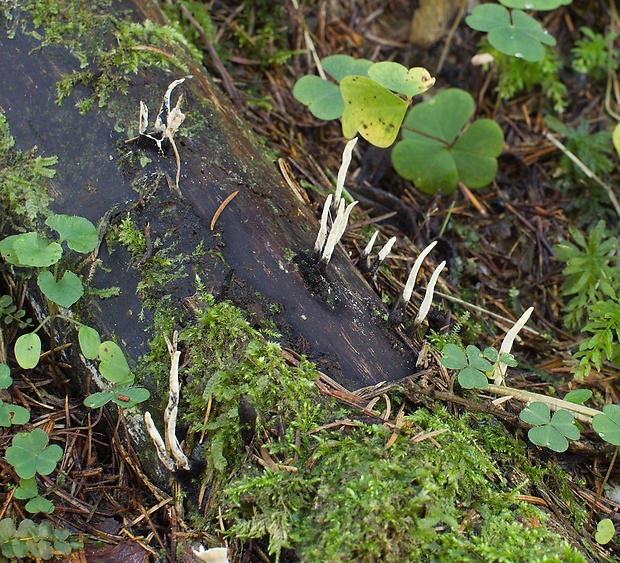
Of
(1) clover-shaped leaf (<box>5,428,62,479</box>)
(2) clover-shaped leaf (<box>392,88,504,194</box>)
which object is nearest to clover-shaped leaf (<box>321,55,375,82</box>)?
(2) clover-shaped leaf (<box>392,88,504,194</box>)

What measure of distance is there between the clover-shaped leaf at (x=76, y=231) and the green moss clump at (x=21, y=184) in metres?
0.27

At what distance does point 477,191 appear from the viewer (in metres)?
3.72

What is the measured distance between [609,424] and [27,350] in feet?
6.95

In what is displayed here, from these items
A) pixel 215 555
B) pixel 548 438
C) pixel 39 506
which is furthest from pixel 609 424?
pixel 39 506

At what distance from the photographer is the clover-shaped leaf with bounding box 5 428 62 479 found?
77.3 inches

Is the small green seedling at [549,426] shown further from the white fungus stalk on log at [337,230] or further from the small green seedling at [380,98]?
the small green seedling at [380,98]

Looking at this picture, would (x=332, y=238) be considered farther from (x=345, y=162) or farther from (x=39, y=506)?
(x=39, y=506)

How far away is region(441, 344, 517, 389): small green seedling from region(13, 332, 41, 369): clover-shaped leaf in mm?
1455

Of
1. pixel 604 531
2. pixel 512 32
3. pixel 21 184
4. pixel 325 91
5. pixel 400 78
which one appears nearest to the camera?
pixel 604 531

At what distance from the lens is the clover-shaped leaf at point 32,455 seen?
1.96 m

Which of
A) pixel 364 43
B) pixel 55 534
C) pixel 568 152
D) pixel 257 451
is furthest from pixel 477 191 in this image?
pixel 55 534

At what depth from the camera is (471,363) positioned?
2.30 metres

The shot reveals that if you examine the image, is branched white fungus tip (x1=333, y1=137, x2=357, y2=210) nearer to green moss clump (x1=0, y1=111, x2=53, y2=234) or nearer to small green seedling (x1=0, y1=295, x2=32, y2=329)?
green moss clump (x1=0, y1=111, x2=53, y2=234)

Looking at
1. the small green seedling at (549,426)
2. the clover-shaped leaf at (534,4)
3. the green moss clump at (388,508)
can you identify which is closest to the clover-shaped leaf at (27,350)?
the green moss clump at (388,508)
